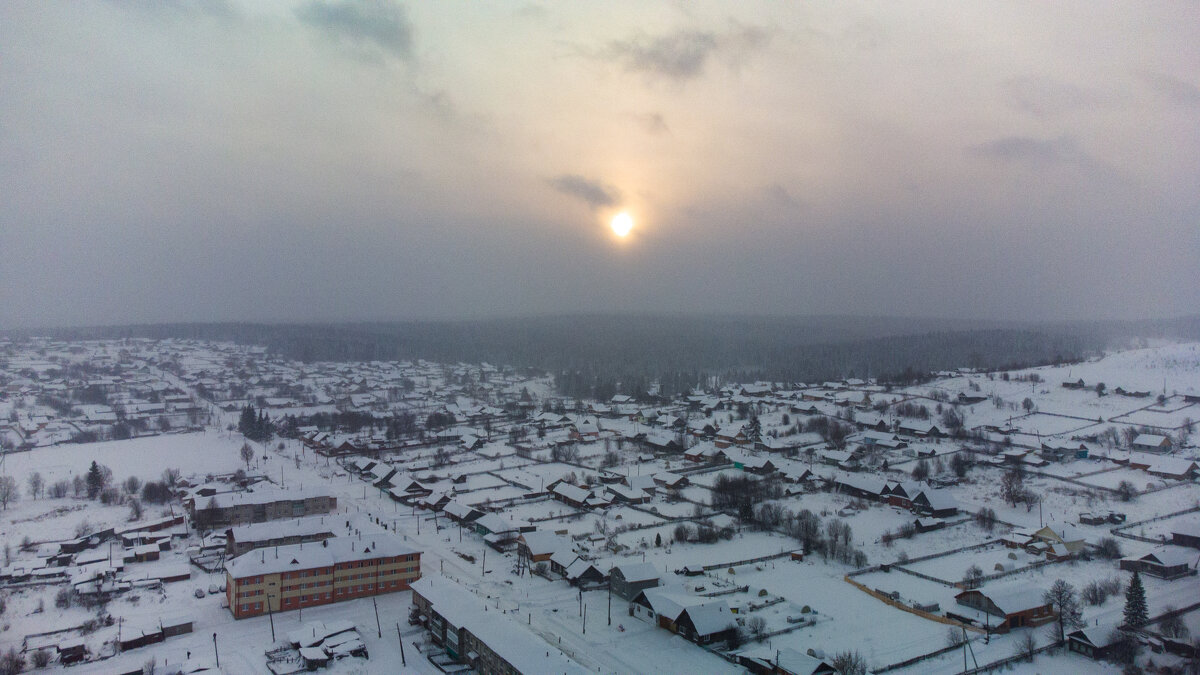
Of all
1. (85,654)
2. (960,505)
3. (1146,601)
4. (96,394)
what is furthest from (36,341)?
(1146,601)

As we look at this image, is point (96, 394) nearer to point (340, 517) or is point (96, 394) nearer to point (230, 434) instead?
point (230, 434)

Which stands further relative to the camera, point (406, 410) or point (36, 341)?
point (36, 341)

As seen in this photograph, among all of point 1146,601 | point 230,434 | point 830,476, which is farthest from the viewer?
point 230,434

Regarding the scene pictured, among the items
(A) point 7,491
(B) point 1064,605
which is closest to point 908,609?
(B) point 1064,605

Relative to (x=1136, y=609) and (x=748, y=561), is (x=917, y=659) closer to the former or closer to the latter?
(x=1136, y=609)

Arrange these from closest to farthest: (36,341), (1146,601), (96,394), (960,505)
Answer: (1146,601) → (960,505) → (96,394) → (36,341)

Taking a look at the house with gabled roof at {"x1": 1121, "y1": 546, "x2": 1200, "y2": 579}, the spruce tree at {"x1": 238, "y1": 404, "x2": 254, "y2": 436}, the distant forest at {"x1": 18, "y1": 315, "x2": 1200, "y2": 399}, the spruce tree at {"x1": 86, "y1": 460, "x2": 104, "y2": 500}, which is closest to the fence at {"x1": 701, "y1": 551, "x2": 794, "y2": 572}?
the house with gabled roof at {"x1": 1121, "y1": 546, "x2": 1200, "y2": 579}

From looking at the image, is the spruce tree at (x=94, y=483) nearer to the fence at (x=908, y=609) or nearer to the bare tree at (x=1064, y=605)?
the fence at (x=908, y=609)

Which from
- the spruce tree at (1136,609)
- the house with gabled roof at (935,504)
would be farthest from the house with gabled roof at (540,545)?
the spruce tree at (1136,609)
